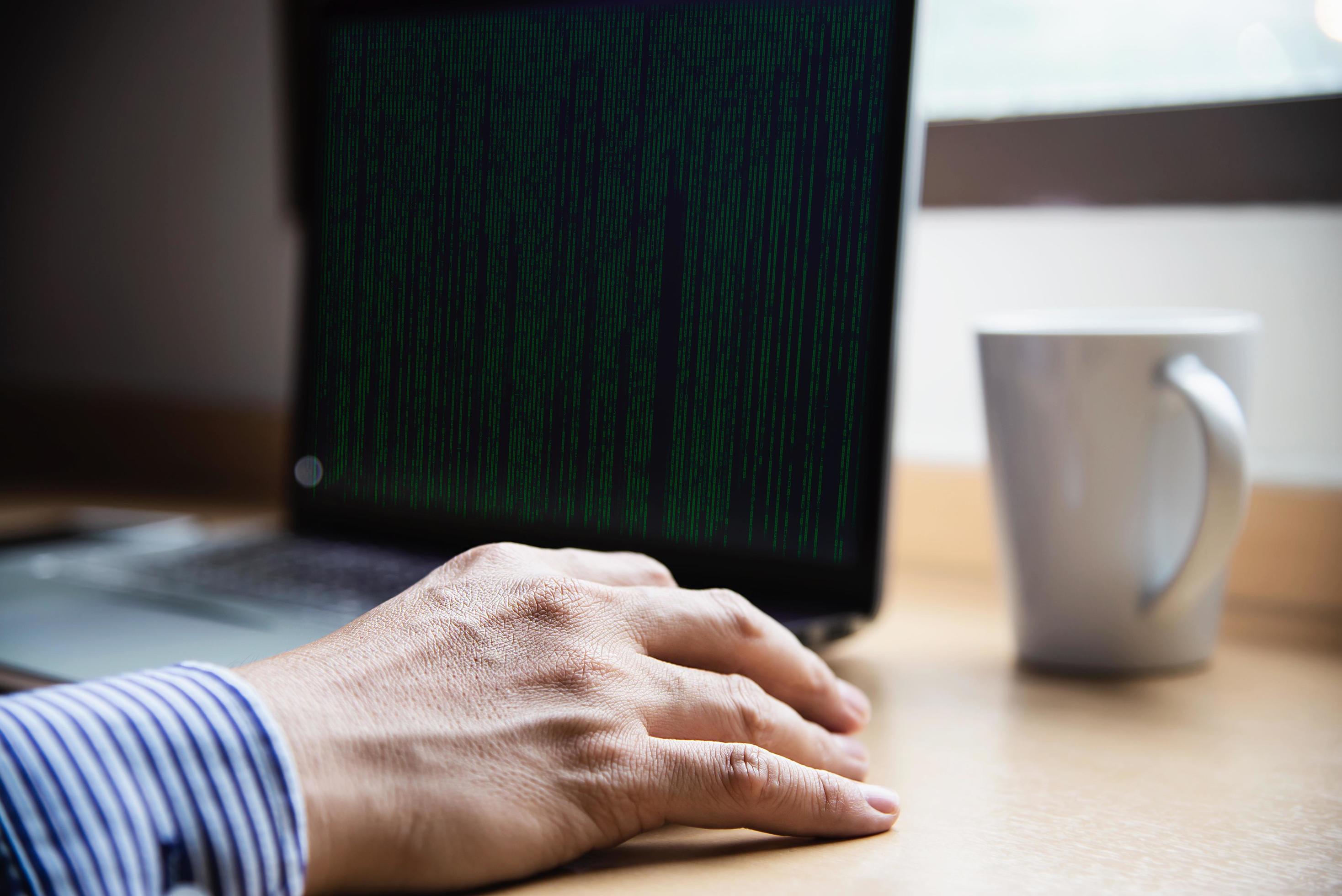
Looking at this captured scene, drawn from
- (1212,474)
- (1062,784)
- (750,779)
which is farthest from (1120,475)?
(750,779)

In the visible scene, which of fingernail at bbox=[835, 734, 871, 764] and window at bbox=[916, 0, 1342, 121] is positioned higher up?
window at bbox=[916, 0, 1342, 121]

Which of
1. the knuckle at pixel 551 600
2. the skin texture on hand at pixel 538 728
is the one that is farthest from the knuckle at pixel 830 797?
the knuckle at pixel 551 600

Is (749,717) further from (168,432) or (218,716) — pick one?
(168,432)

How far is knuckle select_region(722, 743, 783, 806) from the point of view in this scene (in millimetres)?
399

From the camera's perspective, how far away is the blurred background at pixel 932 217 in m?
0.82

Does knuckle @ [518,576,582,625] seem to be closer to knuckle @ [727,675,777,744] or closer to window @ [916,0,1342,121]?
knuckle @ [727,675,777,744]

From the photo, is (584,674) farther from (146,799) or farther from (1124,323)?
(1124,323)

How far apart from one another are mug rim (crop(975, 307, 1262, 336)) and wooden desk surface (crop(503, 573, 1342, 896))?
19 cm

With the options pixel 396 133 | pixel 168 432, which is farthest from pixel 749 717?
pixel 168 432

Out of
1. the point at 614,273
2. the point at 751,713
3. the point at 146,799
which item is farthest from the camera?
the point at 614,273

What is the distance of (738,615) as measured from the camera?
471 mm

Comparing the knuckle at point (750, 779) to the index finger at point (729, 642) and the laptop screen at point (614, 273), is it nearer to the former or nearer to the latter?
the index finger at point (729, 642)

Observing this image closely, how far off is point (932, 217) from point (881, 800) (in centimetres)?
63

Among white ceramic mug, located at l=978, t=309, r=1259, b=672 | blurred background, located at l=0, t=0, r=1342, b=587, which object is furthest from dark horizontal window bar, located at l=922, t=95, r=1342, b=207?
white ceramic mug, located at l=978, t=309, r=1259, b=672
